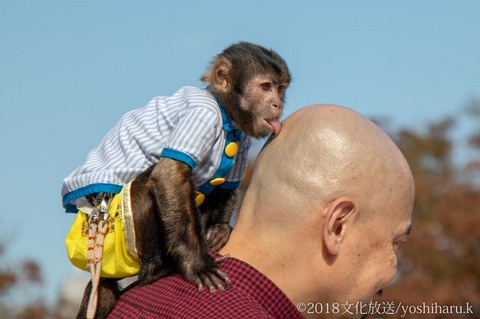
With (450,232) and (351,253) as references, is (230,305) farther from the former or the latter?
(450,232)

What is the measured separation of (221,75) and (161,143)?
691mm

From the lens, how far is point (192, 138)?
4.17 m

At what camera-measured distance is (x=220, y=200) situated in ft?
15.7

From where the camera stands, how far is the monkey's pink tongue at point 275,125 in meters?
4.21

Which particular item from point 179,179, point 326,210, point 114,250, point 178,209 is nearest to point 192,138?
point 179,179

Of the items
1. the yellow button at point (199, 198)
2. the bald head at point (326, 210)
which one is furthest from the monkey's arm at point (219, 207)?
the bald head at point (326, 210)

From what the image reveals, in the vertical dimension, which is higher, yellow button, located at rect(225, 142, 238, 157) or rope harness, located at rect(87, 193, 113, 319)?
yellow button, located at rect(225, 142, 238, 157)

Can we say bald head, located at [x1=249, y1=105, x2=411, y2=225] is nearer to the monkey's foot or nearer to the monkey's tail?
the monkey's foot

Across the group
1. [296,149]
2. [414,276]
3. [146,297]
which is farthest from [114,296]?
[414,276]

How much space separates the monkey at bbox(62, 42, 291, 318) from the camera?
165 inches

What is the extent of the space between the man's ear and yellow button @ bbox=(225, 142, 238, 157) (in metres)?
0.67

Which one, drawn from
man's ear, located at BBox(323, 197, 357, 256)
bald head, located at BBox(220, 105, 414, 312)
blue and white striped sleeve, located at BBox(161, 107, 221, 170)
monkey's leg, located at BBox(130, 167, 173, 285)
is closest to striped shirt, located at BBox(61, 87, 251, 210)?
blue and white striped sleeve, located at BBox(161, 107, 221, 170)

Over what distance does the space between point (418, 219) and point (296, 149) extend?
1479cm

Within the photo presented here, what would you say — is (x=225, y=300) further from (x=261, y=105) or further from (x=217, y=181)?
(x=261, y=105)
